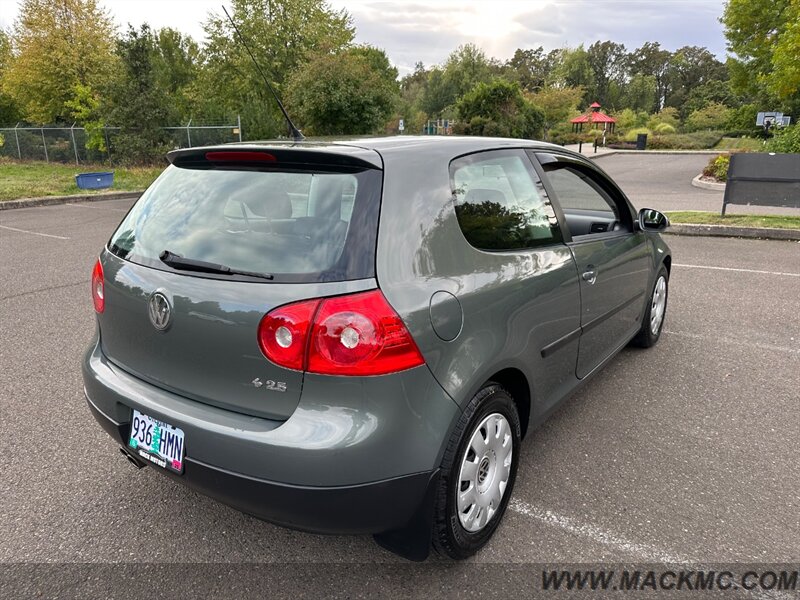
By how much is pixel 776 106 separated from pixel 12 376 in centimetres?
4285

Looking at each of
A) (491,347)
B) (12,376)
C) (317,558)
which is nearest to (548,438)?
(491,347)

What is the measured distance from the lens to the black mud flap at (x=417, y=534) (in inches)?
77.2

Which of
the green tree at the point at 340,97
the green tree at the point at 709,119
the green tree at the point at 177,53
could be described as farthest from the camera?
the green tree at the point at 709,119

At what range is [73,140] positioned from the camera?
24562 millimetres

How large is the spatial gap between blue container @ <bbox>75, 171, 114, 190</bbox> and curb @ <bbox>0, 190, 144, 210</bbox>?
3.88ft

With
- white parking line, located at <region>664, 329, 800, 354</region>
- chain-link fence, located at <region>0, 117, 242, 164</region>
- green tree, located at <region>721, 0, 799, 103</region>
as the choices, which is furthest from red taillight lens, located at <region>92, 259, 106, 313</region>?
green tree, located at <region>721, 0, 799, 103</region>

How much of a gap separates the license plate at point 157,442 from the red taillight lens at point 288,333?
0.49 m

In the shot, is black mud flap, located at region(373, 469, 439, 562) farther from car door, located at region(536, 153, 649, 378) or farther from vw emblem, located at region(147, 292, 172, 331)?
car door, located at region(536, 153, 649, 378)

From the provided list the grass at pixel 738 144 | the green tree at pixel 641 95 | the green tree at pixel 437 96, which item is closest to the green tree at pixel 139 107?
the grass at pixel 738 144

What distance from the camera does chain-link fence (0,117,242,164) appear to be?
21.8m

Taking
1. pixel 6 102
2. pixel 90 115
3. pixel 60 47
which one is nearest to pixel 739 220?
pixel 90 115

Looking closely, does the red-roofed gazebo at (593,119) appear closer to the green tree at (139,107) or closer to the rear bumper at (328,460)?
the green tree at (139,107)

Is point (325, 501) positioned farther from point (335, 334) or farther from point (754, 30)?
point (754, 30)

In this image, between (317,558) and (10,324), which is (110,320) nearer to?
→ (317,558)
